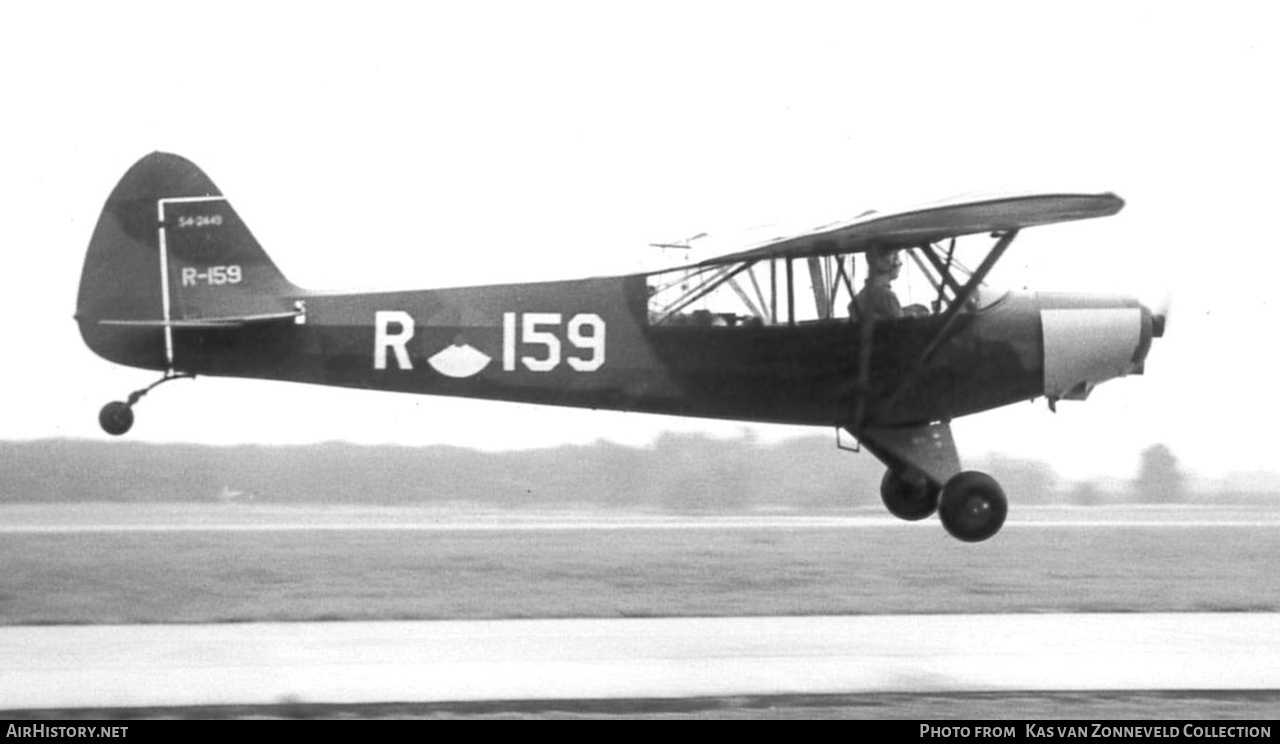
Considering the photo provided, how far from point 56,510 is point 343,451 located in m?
3.51

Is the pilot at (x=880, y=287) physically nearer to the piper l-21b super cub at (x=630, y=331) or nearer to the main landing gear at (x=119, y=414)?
the piper l-21b super cub at (x=630, y=331)

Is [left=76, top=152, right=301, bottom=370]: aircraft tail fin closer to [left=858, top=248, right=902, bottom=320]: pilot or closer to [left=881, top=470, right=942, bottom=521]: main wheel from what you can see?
Answer: [left=858, top=248, right=902, bottom=320]: pilot

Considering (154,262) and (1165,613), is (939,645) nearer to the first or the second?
(1165,613)

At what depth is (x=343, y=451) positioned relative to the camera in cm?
1912

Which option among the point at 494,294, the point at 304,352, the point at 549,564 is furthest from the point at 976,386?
the point at 549,564

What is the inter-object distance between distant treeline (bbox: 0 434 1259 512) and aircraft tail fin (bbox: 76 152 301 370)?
23.1ft

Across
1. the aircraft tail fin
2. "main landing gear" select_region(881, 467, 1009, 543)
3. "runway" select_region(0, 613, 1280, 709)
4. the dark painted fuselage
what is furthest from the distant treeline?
"main landing gear" select_region(881, 467, 1009, 543)

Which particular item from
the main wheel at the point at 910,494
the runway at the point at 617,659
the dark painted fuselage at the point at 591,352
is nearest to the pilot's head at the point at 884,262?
the dark painted fuselage at the point at 591,352

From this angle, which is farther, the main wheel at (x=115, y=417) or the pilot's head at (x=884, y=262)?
the pilot's head at (x=884, y=262)

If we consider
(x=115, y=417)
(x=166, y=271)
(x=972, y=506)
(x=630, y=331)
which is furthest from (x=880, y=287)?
(x=115, y=417)

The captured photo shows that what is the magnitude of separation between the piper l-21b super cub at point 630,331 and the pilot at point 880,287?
3 centimetres

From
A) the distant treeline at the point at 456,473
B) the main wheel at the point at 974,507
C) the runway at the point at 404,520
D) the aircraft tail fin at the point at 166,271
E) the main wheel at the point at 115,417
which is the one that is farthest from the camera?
the runway at the point at 404,520

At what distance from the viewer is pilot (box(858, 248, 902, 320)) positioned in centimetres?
1154

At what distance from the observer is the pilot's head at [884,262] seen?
1155cm
